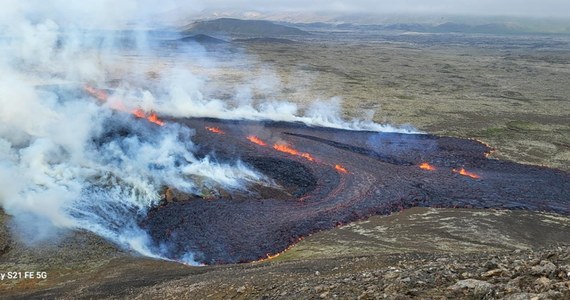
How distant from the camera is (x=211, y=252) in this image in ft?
86.4

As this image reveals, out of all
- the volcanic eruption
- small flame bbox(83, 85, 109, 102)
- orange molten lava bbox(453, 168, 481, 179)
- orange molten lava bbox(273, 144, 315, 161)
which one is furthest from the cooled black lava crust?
small flame bbox(83, 85, 109, 102)

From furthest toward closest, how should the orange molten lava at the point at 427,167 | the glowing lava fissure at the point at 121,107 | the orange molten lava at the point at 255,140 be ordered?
the glowing lava fissure at the point at 121,107 → the orange molten lava at the point at 255,140 → the orange molten lava at the point at 427,167

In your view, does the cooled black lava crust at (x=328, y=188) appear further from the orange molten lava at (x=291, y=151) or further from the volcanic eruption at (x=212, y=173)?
the orange molten lava at (x=291, y=151)

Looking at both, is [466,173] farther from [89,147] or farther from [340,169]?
[89,147]

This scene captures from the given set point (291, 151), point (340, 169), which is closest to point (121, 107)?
point (291, 151)

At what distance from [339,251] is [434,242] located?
559cm

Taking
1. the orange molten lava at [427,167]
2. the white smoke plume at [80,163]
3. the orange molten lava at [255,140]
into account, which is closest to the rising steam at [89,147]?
the white smoke plume at [80,163]

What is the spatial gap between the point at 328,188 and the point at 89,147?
2016 centimetres

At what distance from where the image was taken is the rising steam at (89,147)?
2847cm

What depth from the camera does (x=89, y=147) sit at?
38656 mm

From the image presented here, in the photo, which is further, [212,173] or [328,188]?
[212,173]

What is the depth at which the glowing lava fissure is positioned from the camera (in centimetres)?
5084

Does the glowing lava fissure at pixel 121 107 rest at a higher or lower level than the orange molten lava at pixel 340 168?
higher

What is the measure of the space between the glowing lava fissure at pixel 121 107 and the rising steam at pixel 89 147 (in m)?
0.91
